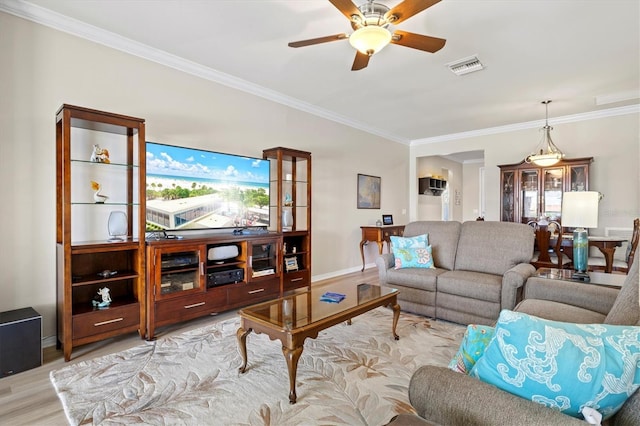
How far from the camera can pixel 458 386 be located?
1037 millimetres

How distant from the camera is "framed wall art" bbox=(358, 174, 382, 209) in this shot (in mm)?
6078

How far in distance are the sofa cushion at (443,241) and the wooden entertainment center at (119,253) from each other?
2.15 metres

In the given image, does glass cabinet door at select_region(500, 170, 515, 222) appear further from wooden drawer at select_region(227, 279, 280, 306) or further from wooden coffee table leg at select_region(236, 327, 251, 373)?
wooden coffee table leg at select_region(236, 327, 251, 373)

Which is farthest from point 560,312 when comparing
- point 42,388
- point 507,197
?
point 507,197

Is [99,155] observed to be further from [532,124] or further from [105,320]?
[532,124]

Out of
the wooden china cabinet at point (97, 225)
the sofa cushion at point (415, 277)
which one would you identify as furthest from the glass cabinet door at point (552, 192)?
the wooden china cabinet at point (97, 225)

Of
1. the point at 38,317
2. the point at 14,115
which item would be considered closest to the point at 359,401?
the point at 38,317

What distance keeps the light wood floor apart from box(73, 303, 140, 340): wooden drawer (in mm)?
163

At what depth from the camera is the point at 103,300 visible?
278 centimetres

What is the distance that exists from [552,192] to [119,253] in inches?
255

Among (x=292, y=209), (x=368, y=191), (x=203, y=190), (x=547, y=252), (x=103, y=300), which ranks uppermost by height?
(x=368, y=191)

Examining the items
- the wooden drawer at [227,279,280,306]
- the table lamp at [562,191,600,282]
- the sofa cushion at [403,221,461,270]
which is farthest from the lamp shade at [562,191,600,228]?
the wooden drawer at [227,279,280,306]

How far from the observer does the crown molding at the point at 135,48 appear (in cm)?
264

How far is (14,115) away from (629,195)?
7.83 m
